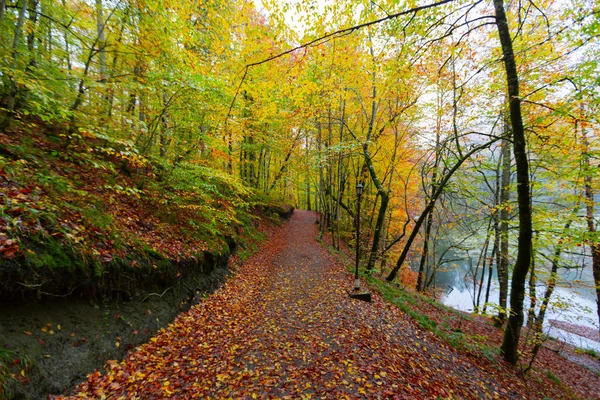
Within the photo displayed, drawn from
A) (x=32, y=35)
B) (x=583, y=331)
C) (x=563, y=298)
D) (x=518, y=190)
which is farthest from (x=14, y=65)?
(x=583, y=331)

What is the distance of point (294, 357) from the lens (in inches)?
165

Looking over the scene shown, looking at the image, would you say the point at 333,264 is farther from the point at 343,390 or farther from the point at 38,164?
the point at 38,164

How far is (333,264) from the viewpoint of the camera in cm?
1009

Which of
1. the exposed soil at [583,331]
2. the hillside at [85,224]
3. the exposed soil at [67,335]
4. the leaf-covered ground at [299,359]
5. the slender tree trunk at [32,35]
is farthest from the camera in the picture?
the exposed soil at [583,331]

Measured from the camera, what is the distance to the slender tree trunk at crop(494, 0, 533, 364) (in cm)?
434

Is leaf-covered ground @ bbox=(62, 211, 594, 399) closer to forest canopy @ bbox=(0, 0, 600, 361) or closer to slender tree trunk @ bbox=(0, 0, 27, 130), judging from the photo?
forest canopy @ bbox=(0, 0, 600, 361)

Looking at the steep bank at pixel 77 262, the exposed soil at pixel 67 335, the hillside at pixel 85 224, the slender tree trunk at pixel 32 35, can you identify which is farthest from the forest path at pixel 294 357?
the slender tree trunk at pixel 32 35

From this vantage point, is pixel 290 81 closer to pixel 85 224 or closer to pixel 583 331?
pixel 85 224

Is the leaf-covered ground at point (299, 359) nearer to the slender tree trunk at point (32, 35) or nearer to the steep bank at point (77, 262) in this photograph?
the steep bank at point (77, 262)

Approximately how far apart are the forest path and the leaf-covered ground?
2cm

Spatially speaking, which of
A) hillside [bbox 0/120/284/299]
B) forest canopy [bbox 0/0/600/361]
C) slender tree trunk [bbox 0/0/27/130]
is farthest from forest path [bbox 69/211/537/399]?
slender tree trunk [bbox 0/0/27/130]

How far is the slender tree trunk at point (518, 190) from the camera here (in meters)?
4.34

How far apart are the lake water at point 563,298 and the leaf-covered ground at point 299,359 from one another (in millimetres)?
2108

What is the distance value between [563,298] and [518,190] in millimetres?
4348
